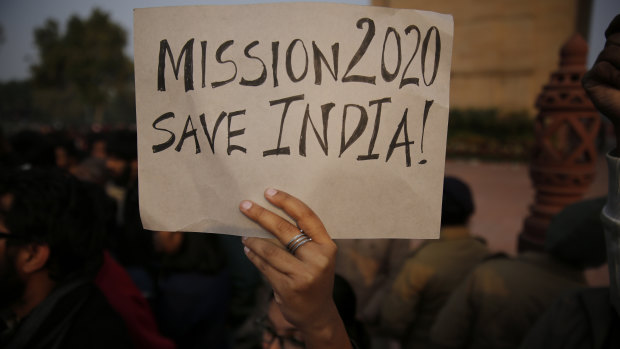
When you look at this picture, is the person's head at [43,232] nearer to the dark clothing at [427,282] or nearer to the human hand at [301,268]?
the human hand at [301,268]

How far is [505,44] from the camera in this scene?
19.7m

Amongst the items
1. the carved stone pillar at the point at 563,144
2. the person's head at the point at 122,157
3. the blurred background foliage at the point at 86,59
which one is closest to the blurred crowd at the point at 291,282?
the carved stone pillar at the point at 563,144

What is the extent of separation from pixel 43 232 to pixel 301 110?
122cm

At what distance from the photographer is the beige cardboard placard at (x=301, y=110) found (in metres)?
0.85

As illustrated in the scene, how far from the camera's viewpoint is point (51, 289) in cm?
149

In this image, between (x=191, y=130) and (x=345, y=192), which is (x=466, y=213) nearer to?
(x=345, y=192)

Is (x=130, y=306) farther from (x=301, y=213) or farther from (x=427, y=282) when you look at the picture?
(x=427, y=282)

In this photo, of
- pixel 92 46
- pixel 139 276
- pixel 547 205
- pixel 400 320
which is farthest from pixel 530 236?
pixel 92 46

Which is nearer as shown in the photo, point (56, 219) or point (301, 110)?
point (301, 110)

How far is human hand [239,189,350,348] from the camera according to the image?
782 mm

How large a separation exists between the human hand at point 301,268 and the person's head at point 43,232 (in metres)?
Answer: 1.03

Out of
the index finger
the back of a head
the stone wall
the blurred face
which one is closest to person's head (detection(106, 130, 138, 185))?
the blurred face

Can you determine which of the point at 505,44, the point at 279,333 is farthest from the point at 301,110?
the point at 505,44

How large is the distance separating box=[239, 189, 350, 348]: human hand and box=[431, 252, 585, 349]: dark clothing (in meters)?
1.10
